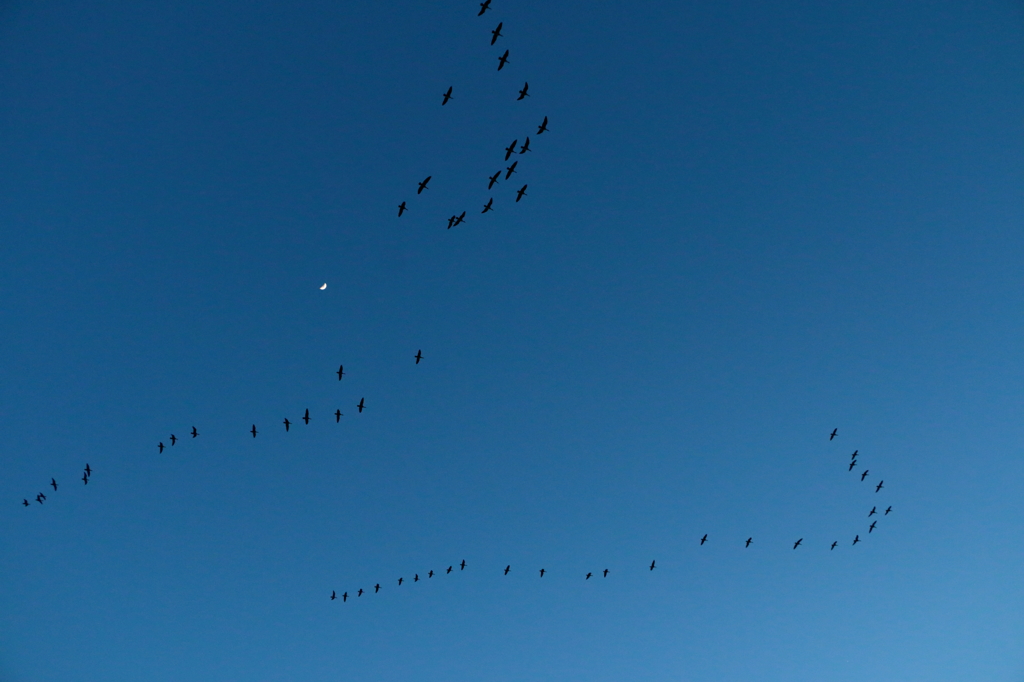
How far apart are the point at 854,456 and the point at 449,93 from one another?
5658cm

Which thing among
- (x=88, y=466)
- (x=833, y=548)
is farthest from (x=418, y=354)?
(x=833, y=548)

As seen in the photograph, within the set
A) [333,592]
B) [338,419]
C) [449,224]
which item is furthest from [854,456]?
[333,592]

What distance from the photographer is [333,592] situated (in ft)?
235

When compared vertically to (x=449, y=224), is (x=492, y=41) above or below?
above

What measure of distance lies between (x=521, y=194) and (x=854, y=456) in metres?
46.4

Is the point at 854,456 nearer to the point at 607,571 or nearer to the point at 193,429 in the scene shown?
the point at 607,571

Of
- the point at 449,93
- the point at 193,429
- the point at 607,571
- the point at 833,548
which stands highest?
the point at 449,93

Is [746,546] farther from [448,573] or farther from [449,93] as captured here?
Result: [449,93]

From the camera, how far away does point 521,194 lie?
5481cm

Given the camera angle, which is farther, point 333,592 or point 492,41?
point 333,592

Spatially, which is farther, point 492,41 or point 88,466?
point 88,466

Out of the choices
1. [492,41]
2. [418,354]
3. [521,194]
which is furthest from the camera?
[418,354]

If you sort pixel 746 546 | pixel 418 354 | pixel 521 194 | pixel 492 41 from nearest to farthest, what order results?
pixel 492 41 < pixel 521 194 < pixel 418 354 < pixel 746 546

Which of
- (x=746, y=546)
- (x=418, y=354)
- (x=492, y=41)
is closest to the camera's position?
(x=492, y=41)
